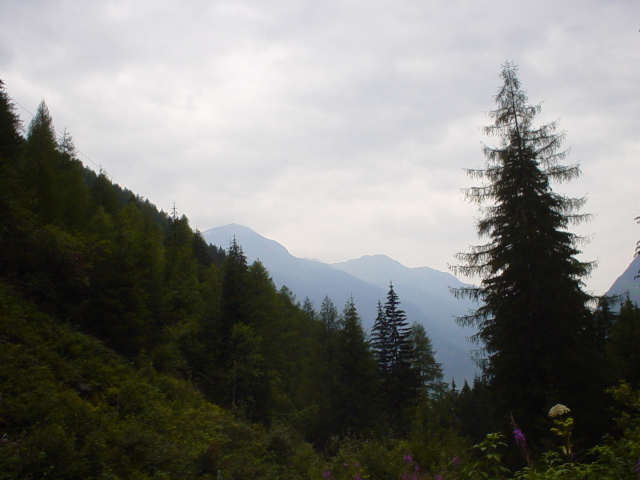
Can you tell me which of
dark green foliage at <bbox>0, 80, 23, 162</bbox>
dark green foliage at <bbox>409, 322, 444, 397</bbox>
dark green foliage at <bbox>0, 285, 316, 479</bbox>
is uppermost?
dark green foliage at <bbox>0, 80, 23, 162</bbox>

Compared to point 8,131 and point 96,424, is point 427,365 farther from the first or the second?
point 8,131

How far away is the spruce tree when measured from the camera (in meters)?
11.1

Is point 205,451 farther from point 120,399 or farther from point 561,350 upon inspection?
point 561,350

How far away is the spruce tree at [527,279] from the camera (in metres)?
11.1

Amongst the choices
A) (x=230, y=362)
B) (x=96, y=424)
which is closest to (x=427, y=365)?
(x=230, y=362)

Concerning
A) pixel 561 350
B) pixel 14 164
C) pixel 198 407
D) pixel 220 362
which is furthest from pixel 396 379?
pixel 14 164

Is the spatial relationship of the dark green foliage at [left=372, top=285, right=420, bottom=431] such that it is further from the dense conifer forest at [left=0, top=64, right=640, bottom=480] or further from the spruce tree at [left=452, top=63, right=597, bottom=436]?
the spruce tree at [left=452, top=63, right=597, bottom=436]

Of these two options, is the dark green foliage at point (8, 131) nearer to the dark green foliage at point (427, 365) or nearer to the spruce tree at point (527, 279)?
the spruce tree at point (527, 279)

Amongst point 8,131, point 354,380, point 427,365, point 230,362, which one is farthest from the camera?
point 427,365

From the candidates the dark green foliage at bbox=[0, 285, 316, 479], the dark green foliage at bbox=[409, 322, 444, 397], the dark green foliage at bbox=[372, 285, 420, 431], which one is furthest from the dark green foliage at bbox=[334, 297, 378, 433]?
the dark green foliage at bbox=[0, 285, 316, 479]

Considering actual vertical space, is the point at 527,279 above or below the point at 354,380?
above

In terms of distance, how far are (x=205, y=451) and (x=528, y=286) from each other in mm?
11258

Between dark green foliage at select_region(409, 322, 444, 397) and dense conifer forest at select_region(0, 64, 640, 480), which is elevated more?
dense conifer forest at select_region(0, 64, 640, 480)

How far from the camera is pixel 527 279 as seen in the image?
1167 centimetres
